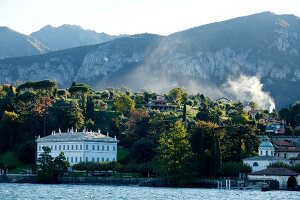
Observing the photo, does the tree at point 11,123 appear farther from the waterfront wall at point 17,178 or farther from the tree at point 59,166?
the tree at point 59,166

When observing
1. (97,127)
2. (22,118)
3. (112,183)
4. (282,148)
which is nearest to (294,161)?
(282,148)

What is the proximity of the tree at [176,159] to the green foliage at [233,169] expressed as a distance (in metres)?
6.18

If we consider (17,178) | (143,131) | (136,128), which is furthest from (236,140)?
(17,178)

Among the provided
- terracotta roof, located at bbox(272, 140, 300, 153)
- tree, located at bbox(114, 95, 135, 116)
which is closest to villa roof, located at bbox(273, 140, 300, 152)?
terracotta roof, located at bbox(272, 140, 300, 153)

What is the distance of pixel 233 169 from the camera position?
382ft

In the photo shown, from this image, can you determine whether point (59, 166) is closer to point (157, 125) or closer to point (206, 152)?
point (206, 152)

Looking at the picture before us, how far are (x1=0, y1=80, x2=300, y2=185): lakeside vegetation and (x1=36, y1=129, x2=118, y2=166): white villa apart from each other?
373 cm

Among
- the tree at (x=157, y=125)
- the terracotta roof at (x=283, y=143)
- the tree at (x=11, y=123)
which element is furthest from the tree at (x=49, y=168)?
the terracotta roof at (x=283, y=143)

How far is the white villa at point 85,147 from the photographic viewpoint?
146000 millimetres

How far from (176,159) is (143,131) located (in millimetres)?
40263

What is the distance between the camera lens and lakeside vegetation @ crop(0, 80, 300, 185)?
114 meters

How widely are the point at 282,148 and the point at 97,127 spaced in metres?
47.8

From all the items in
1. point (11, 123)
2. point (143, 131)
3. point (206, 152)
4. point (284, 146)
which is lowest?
point (206, 152)

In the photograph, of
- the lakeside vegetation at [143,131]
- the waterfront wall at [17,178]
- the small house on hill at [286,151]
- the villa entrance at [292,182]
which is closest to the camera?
the villa entrance at [292,182]
